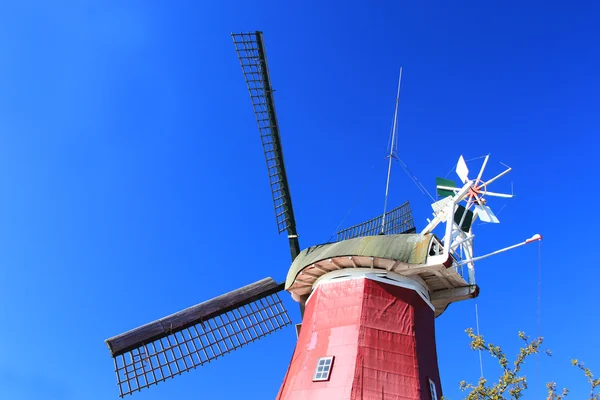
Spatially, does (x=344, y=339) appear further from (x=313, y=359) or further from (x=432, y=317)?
(x=432, y=317)

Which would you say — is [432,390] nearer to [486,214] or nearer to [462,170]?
[486,214]

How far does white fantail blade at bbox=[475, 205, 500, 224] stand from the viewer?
53.6ft

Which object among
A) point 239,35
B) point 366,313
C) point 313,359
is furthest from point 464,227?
point 239,35

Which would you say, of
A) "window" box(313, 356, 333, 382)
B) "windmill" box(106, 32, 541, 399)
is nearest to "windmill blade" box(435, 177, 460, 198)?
"windmill" box(106, 32, 541, 399)

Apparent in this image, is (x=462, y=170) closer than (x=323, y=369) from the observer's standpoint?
No

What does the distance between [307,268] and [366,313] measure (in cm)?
251

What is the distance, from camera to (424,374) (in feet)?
43.7

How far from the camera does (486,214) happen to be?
647 inches

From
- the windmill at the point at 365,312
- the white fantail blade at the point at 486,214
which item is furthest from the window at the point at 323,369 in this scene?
the white fantail blade at the point at 486,214

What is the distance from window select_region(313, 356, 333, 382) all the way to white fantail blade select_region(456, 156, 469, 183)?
8054 millimetres

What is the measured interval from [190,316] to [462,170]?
10.7m

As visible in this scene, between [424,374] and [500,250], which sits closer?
[424,374]

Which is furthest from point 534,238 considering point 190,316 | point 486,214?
point 190,316

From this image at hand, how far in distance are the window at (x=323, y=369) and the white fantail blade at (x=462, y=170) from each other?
8.05 metres
